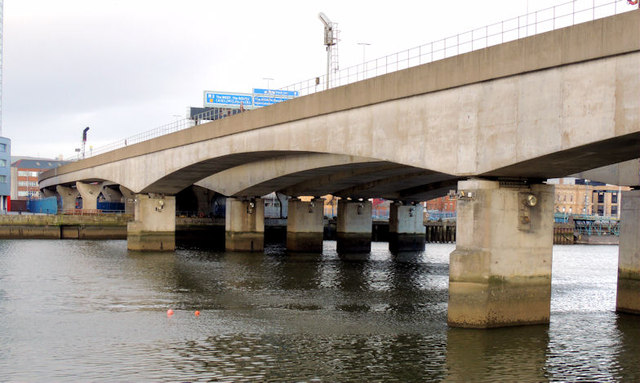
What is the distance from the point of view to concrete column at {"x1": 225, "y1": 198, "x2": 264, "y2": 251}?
5728cm

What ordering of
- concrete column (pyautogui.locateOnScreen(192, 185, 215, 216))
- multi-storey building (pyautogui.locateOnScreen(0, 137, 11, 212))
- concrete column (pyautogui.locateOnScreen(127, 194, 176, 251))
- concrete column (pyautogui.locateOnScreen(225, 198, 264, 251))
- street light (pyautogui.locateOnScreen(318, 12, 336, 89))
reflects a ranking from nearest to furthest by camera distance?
street light (pyautogui.locateOnScreen(318, 12, 336, 89)) → concrete column (pyautogui.locateOnScreen(127, 194, 176, 251)) → concrete column (pyautogui.locateOnScreen(225, 198, 264, 251)) → concrete column (pyautogui.locateOnScreen(192, 185, 215, 216)) → multi-storey building (pyautogui.locateOnScreen(0, 137, 11, 212))

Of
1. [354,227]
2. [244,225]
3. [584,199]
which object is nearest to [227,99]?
[354,227]

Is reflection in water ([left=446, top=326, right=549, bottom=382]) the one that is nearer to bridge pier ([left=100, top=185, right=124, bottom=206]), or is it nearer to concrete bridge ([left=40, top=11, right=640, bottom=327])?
concrete bridge ([left=40, top=11, right=640, bottom=327])

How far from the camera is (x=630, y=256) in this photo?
26938 millimetres

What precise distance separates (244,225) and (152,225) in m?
7.71

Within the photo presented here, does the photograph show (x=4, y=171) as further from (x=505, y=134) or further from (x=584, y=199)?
(x=584, y=199)

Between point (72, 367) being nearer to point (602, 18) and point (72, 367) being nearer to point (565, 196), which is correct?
point (602, 18)

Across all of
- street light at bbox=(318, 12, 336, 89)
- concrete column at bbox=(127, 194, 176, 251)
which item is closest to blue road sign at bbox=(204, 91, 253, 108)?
concrete column at bbox=(127, 194, 176, 251)

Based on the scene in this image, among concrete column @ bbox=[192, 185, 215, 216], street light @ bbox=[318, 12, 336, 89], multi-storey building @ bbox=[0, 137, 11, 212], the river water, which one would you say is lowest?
the river water

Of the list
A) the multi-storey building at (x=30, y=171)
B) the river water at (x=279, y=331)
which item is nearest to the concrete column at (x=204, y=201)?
the river water at (x=279, y=331)

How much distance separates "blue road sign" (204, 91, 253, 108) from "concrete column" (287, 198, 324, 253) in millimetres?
28978

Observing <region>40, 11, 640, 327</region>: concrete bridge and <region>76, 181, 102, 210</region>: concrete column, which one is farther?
<region>76, 181, 102, 210</region>: concrete column

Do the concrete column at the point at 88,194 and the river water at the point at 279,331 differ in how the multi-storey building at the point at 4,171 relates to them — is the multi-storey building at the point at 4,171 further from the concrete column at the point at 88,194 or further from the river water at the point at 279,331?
the river water at the point at 279,331

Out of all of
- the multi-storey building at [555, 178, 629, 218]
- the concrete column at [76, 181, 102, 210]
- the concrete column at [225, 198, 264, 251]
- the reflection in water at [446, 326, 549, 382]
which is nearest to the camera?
the reflection in water at [446, 326, 549, 382]
